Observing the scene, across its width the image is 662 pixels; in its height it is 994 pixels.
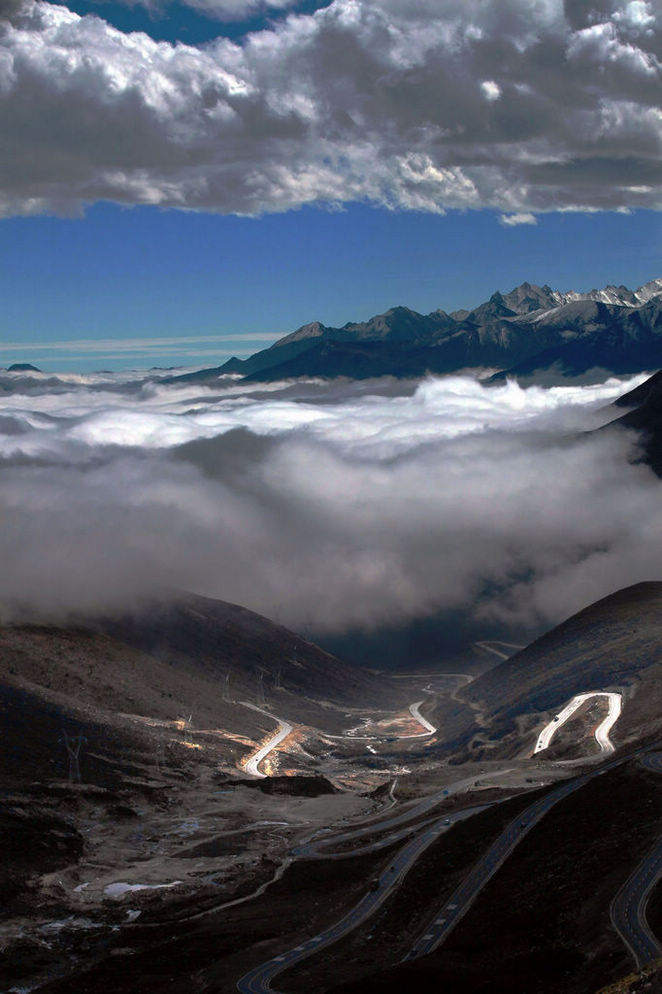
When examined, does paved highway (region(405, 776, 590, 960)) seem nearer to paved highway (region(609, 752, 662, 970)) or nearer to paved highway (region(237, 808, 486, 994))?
paved highway (region(237, 808, 486, 994))

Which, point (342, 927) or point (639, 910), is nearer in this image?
point (639, 910)

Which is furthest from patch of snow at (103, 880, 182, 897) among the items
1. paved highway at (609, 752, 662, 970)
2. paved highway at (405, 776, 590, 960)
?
paved highway at (609, 752, 662, 970)

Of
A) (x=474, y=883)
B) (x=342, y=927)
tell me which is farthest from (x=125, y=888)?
(x=474, y=883)

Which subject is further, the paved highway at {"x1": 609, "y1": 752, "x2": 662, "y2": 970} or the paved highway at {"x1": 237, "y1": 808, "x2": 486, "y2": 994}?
the paved highway at {"x1": 237, "y1": 808, "x2": 486, "y2": 994}

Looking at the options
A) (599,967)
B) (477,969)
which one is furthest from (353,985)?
(599,967)

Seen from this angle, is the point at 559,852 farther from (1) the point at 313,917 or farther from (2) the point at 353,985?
(2) the point at 353,985

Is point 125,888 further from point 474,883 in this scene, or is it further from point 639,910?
point 639,910
